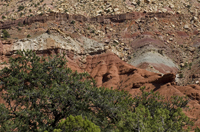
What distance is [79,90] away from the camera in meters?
17.7

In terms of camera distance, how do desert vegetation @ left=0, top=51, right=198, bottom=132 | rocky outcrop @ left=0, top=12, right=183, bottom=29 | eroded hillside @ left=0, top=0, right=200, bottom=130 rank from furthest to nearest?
rocky outcrop @ left=0, top=12, right=183, bottom=29 < eroded hillside @ left=0, top=0, right=200, bottom=130 < desert vegetation @ left=0, top=51, right=198, bottom=132

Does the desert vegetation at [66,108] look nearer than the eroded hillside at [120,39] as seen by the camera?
Yes

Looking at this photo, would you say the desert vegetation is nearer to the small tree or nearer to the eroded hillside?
the small tree

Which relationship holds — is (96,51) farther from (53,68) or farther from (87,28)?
(53,68)

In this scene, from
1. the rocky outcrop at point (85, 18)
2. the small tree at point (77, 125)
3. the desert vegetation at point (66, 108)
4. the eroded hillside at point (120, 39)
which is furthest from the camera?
the rocky outcrop at point (85, 18)

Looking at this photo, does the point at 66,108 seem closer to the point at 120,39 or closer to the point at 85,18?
the point at 120,39

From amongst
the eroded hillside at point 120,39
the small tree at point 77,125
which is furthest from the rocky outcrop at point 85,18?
the small tree at point 77,125

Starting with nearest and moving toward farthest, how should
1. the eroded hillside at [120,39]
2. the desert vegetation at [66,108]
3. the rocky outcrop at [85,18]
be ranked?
the desert vegetation at [66,108], the eroded hillside at [120,39], the rocky outcrop at [85,18]

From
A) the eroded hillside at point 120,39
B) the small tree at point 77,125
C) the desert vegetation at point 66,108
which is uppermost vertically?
the small tree at point 77,125

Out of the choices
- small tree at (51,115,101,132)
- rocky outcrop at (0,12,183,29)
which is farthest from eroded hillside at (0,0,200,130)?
small tree at (51,115,101,132)

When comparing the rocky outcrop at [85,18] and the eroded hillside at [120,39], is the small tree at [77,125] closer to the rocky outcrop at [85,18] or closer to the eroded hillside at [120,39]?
the eroded hillside at [120,39]

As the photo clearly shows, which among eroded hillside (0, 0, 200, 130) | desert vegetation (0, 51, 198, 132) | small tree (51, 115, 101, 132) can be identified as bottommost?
eroded hillside (0, 0, 200, 130)

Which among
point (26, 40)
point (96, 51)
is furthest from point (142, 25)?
point (26, 40)

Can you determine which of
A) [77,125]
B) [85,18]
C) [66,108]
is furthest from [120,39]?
[77,125]
